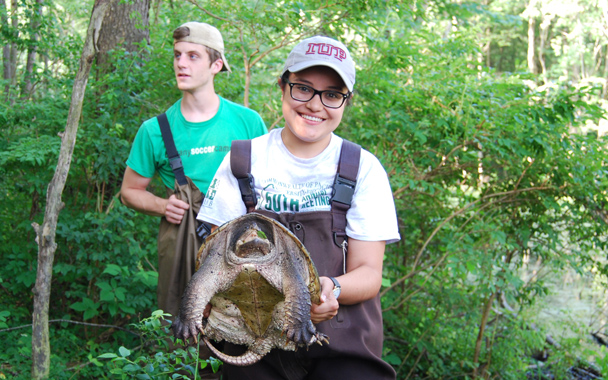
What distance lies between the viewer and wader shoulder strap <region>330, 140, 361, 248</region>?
6.38ft

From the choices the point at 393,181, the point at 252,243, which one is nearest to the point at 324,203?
the point at 252,243

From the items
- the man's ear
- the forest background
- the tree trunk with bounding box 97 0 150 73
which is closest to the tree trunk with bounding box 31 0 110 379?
the man's ear

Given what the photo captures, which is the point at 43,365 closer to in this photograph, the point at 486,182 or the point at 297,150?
the point at 297,150

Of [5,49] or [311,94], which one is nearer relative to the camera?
[311,94]

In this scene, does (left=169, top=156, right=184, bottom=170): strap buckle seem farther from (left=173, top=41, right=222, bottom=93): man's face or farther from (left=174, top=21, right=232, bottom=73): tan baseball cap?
(left=174, top=21, right=232, bottom=73): tan baseball cap

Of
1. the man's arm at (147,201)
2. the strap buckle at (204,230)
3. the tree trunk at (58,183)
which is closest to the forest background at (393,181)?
the tree trunk at (58,183)

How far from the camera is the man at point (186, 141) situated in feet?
10.3

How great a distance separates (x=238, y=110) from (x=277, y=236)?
1.84m

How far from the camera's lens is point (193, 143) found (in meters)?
3.21

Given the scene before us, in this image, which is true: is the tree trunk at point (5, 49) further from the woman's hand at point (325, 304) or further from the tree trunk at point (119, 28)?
the woman's hand at point (325, 304)

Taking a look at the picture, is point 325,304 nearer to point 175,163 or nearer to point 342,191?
point 342,191

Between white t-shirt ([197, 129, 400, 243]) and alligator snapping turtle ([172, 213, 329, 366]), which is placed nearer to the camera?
alligator snapping turtle ([172, 213, 329, 366])

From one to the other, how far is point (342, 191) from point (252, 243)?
433mm

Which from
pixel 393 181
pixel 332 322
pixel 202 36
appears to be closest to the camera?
pixel 332 322
